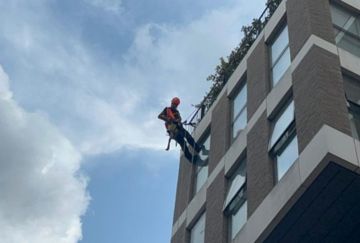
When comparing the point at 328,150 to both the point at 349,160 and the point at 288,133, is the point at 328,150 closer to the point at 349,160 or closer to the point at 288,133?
the point at 349,160

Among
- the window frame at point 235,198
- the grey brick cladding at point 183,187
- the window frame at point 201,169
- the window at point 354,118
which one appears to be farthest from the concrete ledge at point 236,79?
the window at point 354,118

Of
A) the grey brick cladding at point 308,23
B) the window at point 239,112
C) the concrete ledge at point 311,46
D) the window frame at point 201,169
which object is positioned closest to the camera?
the concrete ledge at point 311,46

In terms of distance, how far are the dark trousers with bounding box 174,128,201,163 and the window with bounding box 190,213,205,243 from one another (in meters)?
2.89

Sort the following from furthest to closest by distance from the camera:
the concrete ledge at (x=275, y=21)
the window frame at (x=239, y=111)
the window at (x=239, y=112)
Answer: the window frame at (x=239, y=111)
the window at (x=239, y=112)
the concrete ledge at (x=275, y=21)

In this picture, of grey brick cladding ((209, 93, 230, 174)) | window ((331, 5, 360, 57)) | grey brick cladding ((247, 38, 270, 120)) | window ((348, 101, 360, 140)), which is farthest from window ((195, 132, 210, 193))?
window ((348, 101, 360, 140))

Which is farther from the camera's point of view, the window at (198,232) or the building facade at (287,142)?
the window at (198,232)

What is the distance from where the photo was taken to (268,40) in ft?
66.7

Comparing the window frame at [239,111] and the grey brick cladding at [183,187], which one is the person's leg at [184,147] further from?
the window frame at [239,111]

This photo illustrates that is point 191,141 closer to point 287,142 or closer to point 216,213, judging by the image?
point 216,213

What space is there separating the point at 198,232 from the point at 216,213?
4.97ft

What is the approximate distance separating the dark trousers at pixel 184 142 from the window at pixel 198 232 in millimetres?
2893

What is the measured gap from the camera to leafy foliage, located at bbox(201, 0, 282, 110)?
77.1 feet

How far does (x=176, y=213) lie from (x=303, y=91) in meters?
7.68

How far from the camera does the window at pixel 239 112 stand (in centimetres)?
2012
